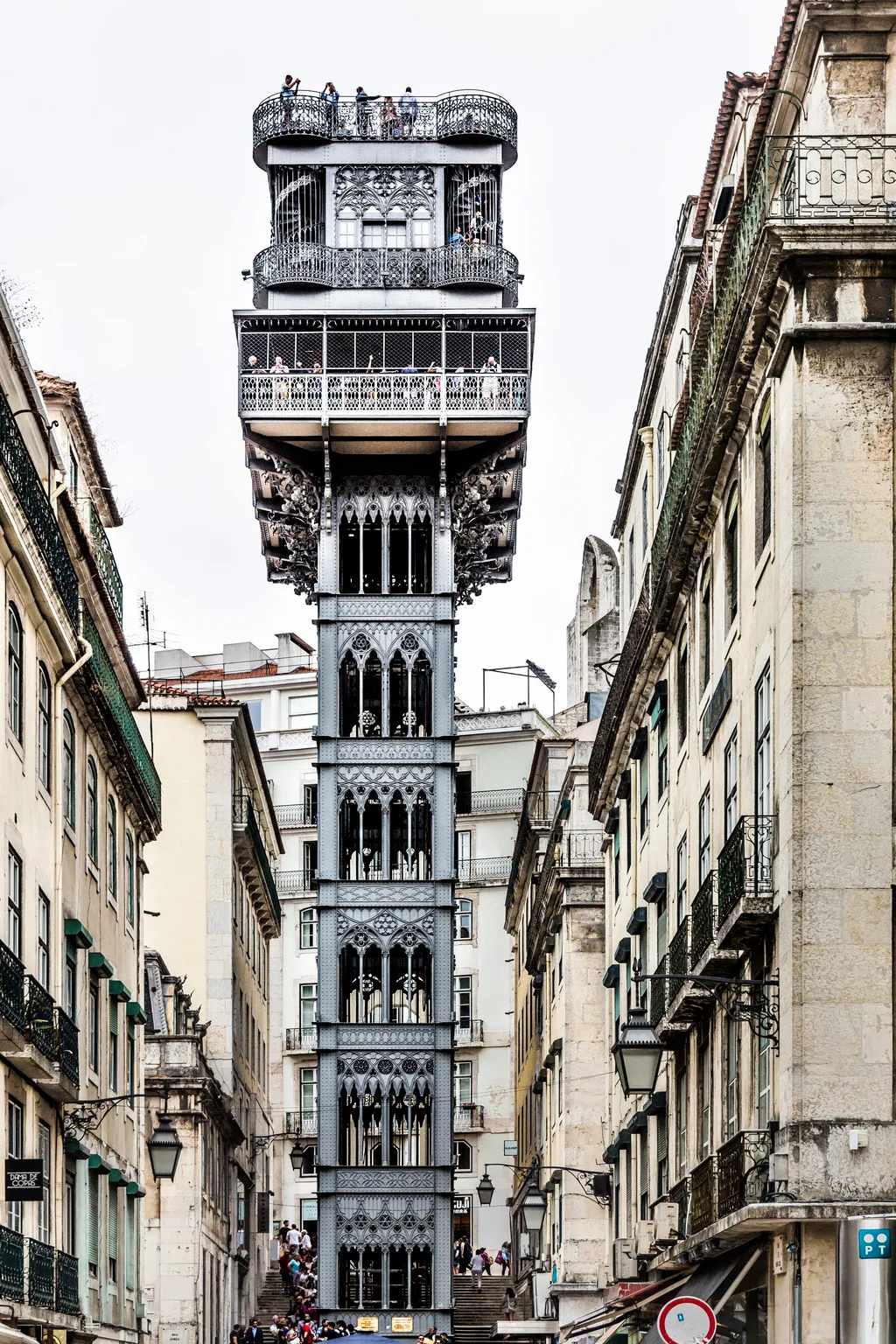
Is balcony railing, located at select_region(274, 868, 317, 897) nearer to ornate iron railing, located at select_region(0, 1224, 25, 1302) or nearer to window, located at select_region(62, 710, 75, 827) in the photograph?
window, located at select_region(62, 710, 75, 827)

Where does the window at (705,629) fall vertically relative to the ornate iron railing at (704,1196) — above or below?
above

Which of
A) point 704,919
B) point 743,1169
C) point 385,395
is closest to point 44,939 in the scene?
point 704,919

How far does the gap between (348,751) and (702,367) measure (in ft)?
125

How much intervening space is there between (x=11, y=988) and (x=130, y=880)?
17.3 m

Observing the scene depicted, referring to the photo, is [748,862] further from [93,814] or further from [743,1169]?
[93,814]

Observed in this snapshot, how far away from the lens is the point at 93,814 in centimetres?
4006

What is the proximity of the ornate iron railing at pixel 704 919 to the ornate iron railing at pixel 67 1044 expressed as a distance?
773 cm

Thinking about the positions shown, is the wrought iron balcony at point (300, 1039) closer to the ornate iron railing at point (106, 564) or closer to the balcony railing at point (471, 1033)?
the balcony railing at point (471, 1033)

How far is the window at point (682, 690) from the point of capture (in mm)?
34875

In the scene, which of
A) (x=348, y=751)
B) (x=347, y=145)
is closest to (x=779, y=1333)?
(x=348, y=751)

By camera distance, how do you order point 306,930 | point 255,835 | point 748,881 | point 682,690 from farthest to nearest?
point 306,930
point 255,835
point 682,690
point 748,881

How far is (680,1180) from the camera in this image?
108ft

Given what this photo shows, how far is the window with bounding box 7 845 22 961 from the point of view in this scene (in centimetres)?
3033

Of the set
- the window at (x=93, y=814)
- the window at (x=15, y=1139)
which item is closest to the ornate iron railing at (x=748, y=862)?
the window at (x=15, y=1139)
